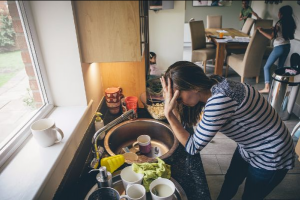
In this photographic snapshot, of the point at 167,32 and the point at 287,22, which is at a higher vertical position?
the point at 287,22

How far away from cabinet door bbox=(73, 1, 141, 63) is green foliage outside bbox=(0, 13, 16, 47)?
0.88 ft

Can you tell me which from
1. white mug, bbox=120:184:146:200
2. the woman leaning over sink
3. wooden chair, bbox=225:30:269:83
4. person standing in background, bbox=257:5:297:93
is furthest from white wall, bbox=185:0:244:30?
white mug, bbox=120:184:146:200

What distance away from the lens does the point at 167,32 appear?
4281mm

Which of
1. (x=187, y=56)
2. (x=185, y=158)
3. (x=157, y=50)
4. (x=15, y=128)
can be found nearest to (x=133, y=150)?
(x=185, y=158)

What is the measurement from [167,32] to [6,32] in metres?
3.72

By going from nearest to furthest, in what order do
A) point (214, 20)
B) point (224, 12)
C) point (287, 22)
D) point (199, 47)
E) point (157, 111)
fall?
point (157, 111) → point (287, 22) → point (199, 47) → point (214, 20) → point (224, 12)

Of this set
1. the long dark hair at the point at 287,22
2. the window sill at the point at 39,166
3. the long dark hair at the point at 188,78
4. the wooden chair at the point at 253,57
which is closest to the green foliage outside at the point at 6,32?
the window sill at the point at 39,166

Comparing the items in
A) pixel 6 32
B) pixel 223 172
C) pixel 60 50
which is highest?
pixel 6 32

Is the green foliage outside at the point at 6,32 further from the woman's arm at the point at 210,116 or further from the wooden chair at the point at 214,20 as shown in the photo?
the wooden chair at the point at 214,20

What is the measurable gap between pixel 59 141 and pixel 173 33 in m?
3.81

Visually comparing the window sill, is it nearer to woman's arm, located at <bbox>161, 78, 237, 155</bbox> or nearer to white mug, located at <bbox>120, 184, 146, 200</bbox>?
white mug, located at <bbox>120, 184, 146, 200</bbox>

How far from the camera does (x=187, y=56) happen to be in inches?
232

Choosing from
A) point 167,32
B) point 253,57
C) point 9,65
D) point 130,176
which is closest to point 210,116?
point 130,176

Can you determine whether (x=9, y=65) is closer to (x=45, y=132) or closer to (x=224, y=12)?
(x=45, y=132)
